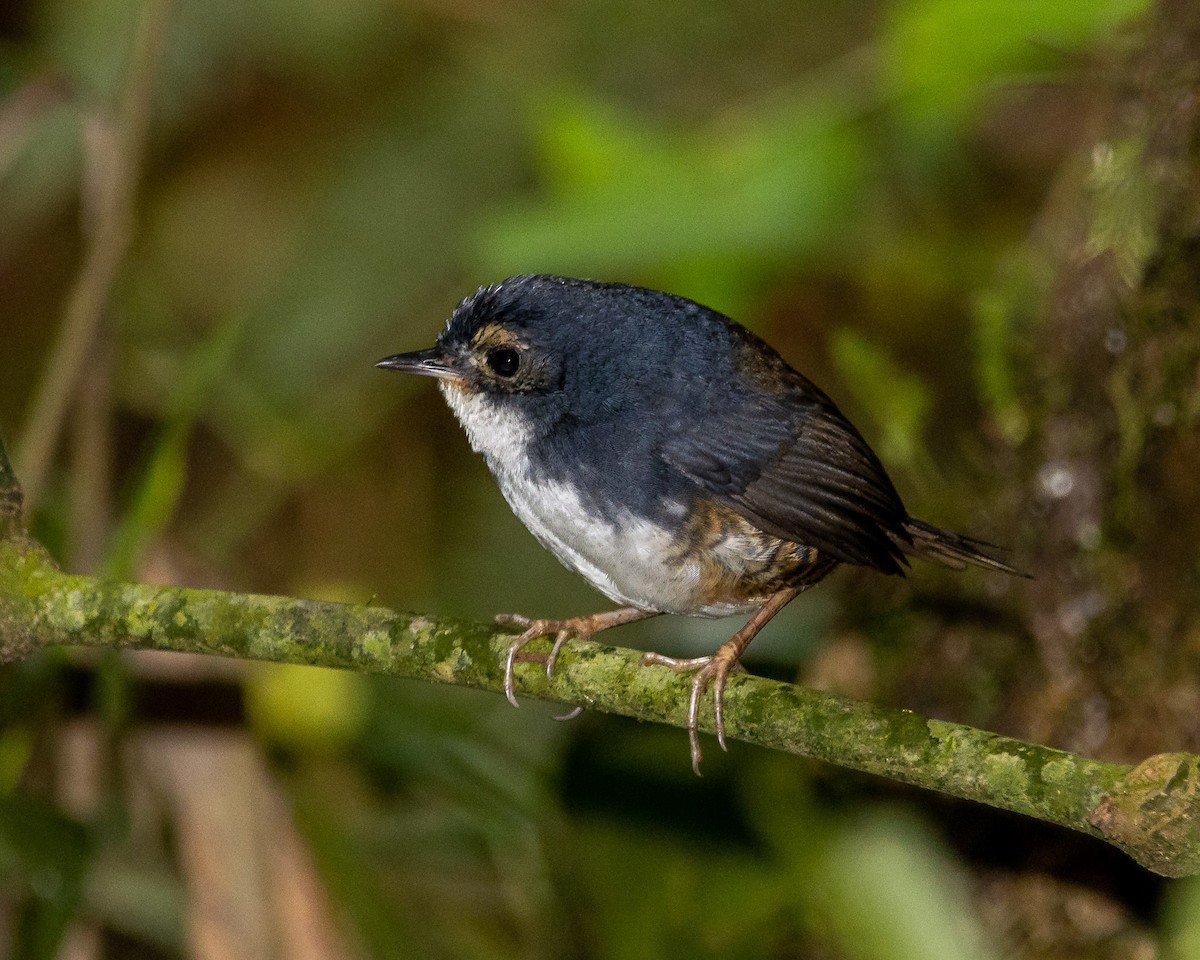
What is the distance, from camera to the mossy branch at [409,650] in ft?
6.89

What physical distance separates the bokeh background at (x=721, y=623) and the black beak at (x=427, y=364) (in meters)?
0.56

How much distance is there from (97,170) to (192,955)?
2.04 m

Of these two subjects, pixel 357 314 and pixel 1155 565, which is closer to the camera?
pixel 1155 565

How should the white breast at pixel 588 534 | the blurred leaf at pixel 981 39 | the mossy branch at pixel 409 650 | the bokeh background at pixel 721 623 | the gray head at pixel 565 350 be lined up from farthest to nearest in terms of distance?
the blurred leaf at pixel 981 39 → the bokeh background at pixel 721 623 → the gray head at pixel 565 350 → the white breast at pixel 588 534 → the mossy branch at pixel 409 650

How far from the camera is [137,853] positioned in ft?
13.8

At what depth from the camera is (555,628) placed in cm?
280

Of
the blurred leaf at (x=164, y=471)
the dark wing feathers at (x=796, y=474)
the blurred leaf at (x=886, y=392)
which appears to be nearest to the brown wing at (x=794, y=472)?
the dark wing feathers at (x=796, y=474)

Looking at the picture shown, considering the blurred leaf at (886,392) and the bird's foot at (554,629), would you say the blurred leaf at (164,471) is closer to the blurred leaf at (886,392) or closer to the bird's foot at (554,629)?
the bird's foot at (554,629)

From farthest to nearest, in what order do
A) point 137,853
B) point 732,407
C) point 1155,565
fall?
point 137,853 → point 1155,565 → point 732,407

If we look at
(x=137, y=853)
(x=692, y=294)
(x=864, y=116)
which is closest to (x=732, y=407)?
(x=692, y=294)

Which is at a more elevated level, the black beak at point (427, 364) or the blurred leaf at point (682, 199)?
the blurred leaf at point (682, 199)

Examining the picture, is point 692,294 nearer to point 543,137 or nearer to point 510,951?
point 543,137

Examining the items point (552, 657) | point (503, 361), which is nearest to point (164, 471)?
point (503, 361)

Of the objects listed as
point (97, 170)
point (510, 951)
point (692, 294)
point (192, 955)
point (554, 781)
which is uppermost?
point (97, 170)
